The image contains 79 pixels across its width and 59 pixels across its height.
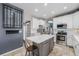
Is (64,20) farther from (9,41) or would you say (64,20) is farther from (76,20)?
(9,41)

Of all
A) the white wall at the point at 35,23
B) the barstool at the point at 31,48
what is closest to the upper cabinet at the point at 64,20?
the white wall at the point at 35,23

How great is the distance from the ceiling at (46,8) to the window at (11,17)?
13 cm

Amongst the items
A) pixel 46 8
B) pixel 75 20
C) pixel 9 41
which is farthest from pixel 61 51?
pixel 9 41

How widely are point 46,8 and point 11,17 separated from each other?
64 cm

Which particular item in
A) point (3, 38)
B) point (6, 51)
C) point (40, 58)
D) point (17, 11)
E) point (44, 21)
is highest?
point (17, 11)

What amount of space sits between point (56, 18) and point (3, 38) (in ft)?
3.39

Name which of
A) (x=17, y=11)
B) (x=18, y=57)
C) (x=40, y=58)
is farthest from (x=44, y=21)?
(x=18, y=57)

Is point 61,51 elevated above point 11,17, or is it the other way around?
point 11,17

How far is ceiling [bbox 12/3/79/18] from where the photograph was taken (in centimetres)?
143

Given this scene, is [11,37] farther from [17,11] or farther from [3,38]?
[17,11]

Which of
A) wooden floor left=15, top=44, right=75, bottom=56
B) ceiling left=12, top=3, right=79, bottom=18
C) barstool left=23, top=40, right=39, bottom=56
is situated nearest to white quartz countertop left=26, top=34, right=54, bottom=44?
barstool left=23, top=40, right=39, bottom=56

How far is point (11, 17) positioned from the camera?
1.48 meters

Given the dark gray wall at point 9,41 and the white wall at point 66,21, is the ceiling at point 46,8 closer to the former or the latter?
the white wall at point 66,21

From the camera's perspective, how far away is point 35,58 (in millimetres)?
1436
